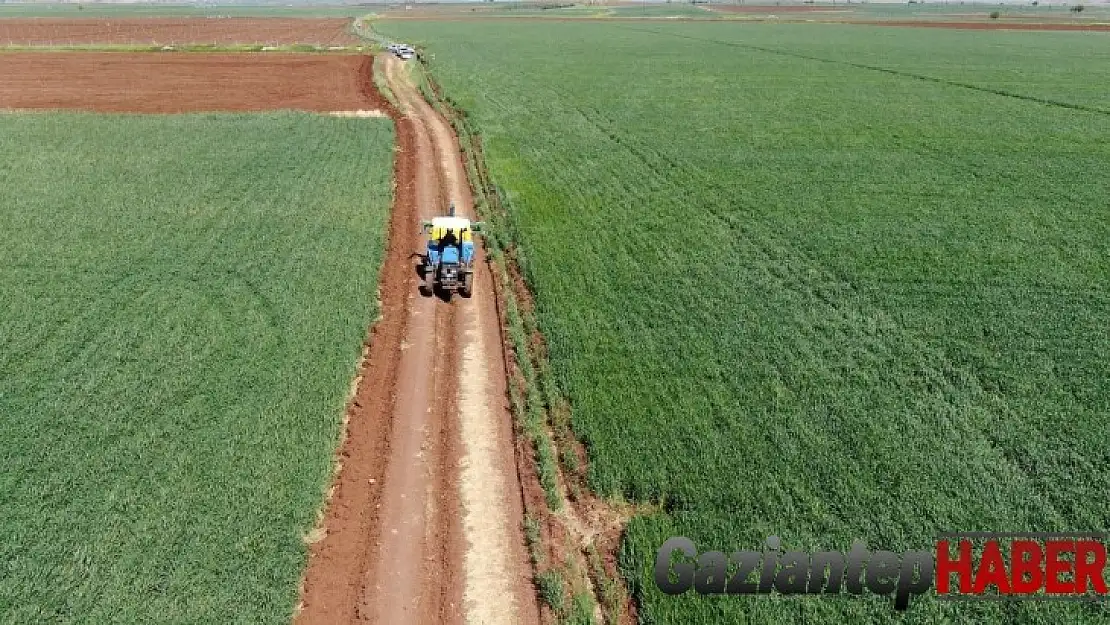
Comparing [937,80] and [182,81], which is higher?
[182,81]

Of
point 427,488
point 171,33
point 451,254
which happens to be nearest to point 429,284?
point 451,254

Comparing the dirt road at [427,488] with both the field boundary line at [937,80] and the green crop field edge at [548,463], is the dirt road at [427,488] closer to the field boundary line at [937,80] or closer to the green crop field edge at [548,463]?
the green crop field edge at [548,463]

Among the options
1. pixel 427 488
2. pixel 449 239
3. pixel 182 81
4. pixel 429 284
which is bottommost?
pixel 427 488

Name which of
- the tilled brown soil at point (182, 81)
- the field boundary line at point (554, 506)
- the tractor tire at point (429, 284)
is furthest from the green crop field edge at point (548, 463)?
the tilled brown soil at point (182, 81)

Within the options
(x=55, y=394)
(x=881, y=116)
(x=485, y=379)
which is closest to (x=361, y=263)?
(x=485, y=379)

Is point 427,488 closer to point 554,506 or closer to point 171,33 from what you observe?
point 554,506

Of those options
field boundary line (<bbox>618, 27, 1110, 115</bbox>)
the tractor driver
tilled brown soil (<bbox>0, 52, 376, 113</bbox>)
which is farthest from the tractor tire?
field boundary line (<bbox>618, 27, 1110, 115</bbox>)

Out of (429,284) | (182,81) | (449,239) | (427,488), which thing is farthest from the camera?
(182,81)
